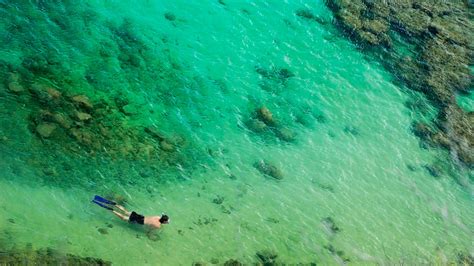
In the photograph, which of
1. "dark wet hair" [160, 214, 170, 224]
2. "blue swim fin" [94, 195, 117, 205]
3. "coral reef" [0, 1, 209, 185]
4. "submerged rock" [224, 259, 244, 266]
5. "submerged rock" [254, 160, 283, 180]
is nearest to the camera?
"blue swim fin" [94, 195, 117, 205]

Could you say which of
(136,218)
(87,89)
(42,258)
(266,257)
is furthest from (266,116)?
(42,258)

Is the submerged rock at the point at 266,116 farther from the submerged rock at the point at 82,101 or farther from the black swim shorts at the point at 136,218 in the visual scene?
the black swim shorts at the point at 136,218

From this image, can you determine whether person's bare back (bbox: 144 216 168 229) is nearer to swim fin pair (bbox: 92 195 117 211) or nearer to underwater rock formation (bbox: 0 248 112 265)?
swim fin pair (bbox: 92 195 117 211)

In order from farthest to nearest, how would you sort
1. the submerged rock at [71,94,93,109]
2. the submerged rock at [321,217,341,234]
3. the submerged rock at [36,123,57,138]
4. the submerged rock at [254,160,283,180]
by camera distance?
the submerged rock at [254,160,283,180], the submerged rock at [321,217,341,234], the submerged rock at [71,94,93,109], the submerged rock at [36,123,57,138]

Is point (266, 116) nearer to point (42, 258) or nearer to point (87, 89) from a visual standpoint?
point (87, 89)

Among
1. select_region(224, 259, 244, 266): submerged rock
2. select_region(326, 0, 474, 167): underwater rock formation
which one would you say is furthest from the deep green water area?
select_region(326, 0, 474, 167): underwater rock formation

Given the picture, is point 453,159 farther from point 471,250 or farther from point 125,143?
point 125,143

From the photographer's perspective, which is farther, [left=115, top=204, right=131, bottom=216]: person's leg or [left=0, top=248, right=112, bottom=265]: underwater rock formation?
[left=115, top=204, right=131, bottom=216]: person's leg
